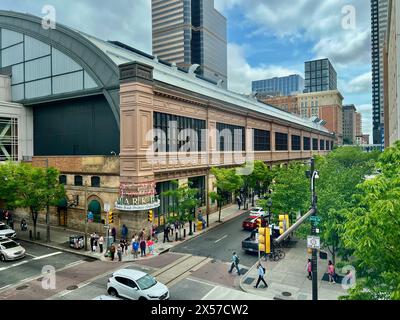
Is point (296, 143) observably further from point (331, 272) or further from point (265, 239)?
Result: point (265, 239)

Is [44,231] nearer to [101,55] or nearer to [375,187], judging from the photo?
[101,55]

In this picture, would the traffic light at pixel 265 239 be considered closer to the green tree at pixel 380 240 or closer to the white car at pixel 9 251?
the green tree at pixel 380 240

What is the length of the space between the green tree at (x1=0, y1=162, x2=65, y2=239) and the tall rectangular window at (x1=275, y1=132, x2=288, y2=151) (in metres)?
47.4

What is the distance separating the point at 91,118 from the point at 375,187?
31.2 meters

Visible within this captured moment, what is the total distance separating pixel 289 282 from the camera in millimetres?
Result: 19656

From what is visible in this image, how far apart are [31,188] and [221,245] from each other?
17724 mm

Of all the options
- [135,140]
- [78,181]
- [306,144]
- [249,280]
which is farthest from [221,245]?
[306,144]

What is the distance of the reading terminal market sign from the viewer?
28.6 m

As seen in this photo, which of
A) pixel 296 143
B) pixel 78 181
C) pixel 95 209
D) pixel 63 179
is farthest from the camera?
pixel 296 143

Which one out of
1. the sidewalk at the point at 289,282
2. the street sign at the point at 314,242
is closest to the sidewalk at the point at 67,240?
the sidewalk at the point at 289,282

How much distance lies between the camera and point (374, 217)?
29.6 feet

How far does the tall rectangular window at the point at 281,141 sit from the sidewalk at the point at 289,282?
44599 mm

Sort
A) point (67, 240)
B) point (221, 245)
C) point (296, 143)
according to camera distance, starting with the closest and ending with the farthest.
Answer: point (221, 245), point (67, 240), point (296, 143)
